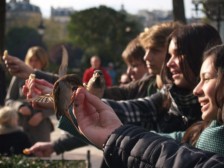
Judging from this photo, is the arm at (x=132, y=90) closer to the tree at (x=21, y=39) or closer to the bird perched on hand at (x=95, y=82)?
the bird perched on hand at (x=95, y=82)

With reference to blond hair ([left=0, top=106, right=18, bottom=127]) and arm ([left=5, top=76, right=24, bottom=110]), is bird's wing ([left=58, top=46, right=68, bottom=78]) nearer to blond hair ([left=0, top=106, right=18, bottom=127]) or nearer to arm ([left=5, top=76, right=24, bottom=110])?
arm ([left=5, top=76, right=24, bottom=110])

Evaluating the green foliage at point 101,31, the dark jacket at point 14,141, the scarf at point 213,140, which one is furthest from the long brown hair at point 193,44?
the green foliage at point 101,31

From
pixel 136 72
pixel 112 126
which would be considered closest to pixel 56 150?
pixel 136 72

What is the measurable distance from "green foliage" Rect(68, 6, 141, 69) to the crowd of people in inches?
1255

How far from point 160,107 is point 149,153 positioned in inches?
62.0

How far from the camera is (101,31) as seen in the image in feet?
125

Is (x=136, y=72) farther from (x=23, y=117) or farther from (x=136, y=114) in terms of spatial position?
(x=23, y=117)

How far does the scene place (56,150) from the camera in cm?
341

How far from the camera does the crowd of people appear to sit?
1.57 metres

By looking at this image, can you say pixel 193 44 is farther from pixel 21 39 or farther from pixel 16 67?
pixel 21 39

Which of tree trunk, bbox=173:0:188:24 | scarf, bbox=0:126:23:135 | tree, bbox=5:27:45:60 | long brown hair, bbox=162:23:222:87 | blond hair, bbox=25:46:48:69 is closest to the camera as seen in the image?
long brown hair, bbox=162:23:222:87

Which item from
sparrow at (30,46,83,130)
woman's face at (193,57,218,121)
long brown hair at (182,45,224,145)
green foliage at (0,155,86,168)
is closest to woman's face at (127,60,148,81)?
green foliage at (0,155,86,168)

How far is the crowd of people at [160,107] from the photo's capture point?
1.57 m

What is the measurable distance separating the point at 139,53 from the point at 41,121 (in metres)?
2.05
